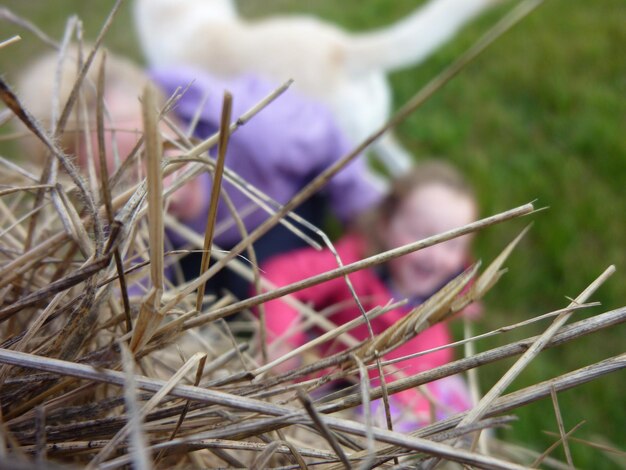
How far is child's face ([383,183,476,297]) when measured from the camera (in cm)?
143

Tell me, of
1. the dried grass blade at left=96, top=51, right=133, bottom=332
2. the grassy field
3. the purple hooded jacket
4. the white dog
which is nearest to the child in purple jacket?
the purple hooded jacket

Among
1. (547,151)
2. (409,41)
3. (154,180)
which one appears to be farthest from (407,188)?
(154,180)

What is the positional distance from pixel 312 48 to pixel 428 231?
0.65 m

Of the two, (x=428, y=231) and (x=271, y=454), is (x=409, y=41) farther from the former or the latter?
(x=271, y=454)

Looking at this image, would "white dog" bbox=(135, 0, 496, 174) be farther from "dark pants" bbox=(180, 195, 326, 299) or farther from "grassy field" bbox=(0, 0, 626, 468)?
"grassy field" bbox=(0, 0, 626, 468)

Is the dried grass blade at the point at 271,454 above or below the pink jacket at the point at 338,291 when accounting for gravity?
above

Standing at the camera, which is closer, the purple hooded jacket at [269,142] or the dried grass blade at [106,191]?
the dried grass blade at [106,191]

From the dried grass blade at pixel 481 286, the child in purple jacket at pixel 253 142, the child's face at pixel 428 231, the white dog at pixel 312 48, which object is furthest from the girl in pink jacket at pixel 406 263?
the dried grass blade at pixel 481 286

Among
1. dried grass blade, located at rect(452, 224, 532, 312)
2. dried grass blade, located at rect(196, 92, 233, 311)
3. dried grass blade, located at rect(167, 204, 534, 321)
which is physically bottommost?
dried grass blade, located at rect(452, 224, 532, 312)

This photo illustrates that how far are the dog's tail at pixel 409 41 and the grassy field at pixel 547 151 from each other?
0.50m

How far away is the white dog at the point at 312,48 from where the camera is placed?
5.33 ft

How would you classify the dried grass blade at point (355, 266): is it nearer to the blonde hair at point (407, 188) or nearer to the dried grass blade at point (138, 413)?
the dried grass blade at point (138, 413)

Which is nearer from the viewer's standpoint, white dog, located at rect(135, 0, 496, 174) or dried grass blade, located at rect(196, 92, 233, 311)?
dried grass blade, located at rect(196, 92, 233, 311)

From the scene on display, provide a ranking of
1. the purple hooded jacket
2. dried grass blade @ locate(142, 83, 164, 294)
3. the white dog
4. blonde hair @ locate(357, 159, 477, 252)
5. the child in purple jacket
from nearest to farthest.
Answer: dried grass blade @ locate(142, 83, 164, 294)
the child in purple jacket
the purple hooded jacket
blonde hair @ locate(357, 159, 477, 252)
the white dog
